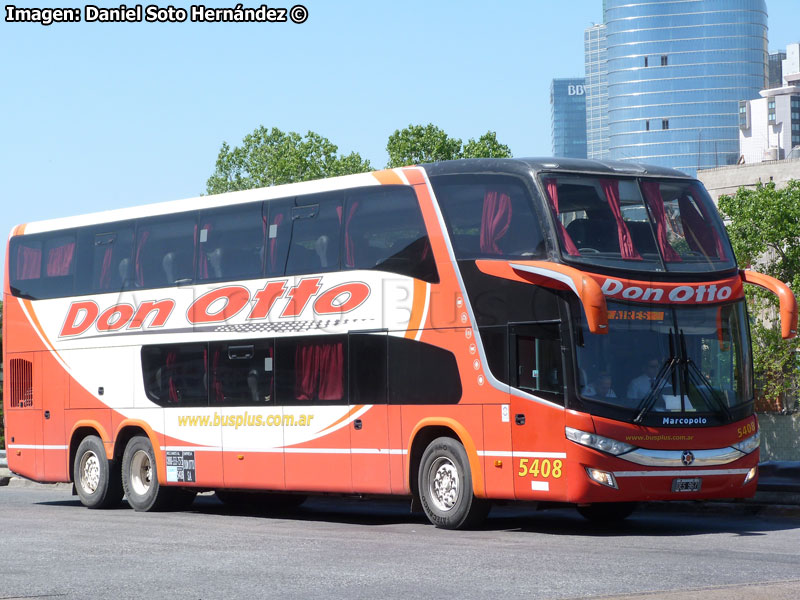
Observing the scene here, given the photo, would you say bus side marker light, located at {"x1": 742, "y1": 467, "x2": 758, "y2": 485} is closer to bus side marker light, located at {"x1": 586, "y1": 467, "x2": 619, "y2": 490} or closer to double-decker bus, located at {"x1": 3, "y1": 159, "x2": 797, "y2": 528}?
double-decker bus, located at {"x1": 3, "y1": 159, "x2": 797, "y2": 528}

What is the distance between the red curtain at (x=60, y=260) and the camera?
23078 mm

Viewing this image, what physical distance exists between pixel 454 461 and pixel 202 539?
10.2ft

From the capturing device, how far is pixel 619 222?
16.2 metres

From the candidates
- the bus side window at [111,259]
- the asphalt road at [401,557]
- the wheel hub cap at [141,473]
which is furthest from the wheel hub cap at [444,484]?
the bus side window at [111,259]

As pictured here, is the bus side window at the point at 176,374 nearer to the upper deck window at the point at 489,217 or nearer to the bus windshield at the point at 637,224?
the upper deck window at the point at 489,217

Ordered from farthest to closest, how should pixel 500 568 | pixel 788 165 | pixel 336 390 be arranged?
pixel 788 165
pixel 336 390
pixel 500 568

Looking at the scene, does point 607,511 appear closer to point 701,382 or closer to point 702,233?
point 701,382

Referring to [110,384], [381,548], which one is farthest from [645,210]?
[110,384]

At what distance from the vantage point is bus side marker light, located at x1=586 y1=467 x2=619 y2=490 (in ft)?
50.3

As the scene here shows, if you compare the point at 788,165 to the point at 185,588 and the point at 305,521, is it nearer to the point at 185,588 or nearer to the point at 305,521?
the point at 305,521

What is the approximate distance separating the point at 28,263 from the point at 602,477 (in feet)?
40.7

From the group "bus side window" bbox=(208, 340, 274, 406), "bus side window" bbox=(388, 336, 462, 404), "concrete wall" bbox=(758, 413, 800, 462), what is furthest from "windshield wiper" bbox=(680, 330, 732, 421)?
"concrete wall" bbox=(758, 413, 800, 462)

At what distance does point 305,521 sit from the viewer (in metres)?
19.5

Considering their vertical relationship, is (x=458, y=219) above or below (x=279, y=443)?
above
